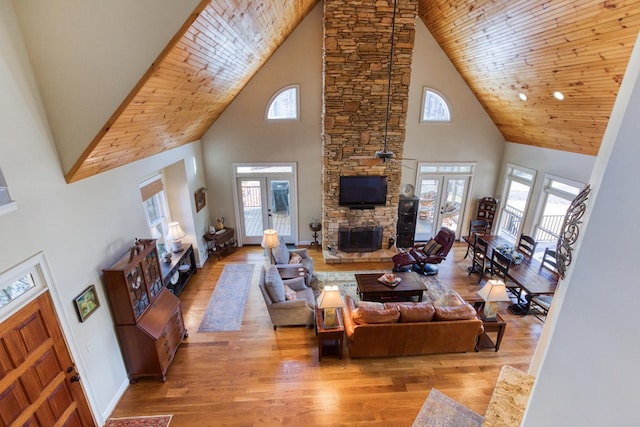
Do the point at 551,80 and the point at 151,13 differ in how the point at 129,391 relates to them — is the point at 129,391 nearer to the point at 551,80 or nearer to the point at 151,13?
the point at 151,13

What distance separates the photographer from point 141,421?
11.3 ft

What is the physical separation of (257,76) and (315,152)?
2.21m

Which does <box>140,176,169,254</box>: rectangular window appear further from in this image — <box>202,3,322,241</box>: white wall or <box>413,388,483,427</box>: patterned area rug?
<box>413,388,483,427</box>: patterned area rug

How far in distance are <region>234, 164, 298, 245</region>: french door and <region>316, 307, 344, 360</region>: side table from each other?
136 inches

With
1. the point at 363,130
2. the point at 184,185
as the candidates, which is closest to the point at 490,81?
the point at 363,130

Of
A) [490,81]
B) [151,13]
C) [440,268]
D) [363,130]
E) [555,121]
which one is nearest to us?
[151,13]

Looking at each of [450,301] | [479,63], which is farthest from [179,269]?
[479,63]

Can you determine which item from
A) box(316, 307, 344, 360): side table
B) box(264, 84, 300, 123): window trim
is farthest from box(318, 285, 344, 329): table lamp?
box(264, 84, 300, 123): window trim

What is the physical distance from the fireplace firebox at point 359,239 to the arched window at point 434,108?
3.13m

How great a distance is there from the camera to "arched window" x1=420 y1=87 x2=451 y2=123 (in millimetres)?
7293

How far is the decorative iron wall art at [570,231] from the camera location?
4.91ft

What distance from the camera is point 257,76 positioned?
6789 millimetres

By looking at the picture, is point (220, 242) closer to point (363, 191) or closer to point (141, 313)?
point (141, 313)

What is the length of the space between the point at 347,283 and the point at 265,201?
3.13 metres
